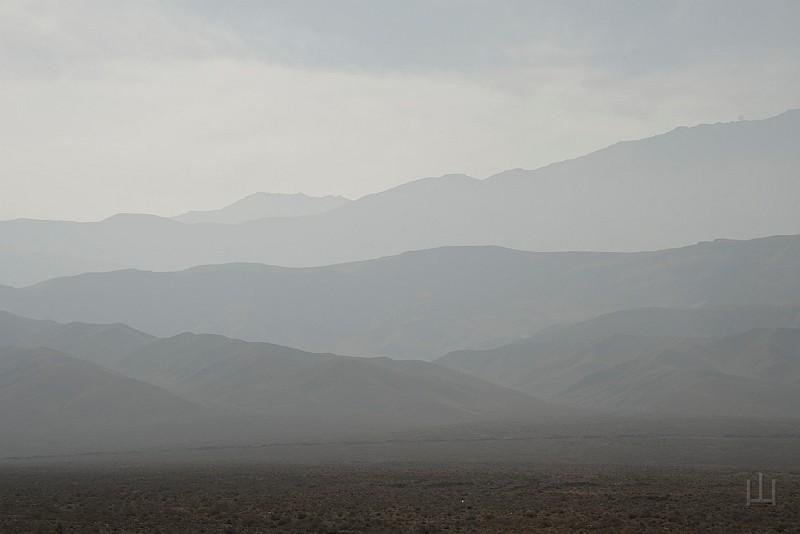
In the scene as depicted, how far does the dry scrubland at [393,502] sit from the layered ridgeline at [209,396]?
1856 inches

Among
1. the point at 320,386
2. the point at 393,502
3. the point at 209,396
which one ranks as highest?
the point at 320,386

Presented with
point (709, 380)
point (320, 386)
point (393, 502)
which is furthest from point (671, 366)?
point (393, 502)

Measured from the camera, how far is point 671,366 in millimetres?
148125

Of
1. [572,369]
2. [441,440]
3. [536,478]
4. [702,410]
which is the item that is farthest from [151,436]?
[572,369]

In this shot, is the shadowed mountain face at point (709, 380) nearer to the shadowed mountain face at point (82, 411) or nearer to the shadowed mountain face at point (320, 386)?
the shadowed mountain face at point (320, 386)

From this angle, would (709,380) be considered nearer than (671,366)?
Yes

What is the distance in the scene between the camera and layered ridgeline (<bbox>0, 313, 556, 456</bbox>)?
10138 cm

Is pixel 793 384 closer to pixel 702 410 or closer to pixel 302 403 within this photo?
pixel 702 410

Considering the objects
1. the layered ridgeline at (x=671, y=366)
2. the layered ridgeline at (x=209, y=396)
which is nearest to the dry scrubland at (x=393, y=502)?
the layered ridgeline at (x=209, y=396)

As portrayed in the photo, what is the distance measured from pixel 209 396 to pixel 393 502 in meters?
98.5

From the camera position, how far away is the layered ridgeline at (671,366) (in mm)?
129125

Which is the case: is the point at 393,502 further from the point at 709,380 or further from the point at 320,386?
the point at 709,380

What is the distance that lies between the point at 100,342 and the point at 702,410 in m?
106

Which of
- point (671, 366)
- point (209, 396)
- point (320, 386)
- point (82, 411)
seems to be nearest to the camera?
point (82, 411)
